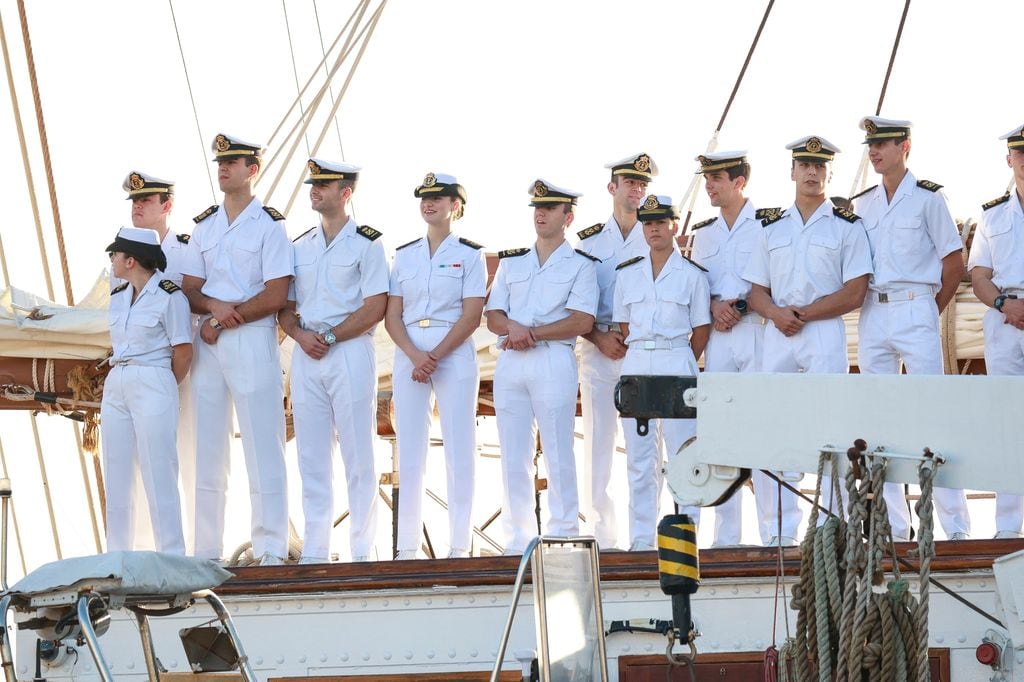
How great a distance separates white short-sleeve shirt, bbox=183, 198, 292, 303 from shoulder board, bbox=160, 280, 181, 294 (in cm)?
19

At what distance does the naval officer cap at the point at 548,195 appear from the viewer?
846 centimetres

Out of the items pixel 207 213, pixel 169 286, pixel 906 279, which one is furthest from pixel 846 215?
pixel 169 286

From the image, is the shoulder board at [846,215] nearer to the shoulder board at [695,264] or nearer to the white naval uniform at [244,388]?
the shoulder board at [695,264]

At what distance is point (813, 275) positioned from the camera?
7.94m

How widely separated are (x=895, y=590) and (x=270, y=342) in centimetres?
416

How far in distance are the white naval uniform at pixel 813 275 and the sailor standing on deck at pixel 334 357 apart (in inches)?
75.9

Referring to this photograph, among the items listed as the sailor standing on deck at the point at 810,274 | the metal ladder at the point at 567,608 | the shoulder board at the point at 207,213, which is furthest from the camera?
the shoulder board at the point at 207,213

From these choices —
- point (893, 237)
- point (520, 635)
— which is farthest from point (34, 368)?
point (893, 237)

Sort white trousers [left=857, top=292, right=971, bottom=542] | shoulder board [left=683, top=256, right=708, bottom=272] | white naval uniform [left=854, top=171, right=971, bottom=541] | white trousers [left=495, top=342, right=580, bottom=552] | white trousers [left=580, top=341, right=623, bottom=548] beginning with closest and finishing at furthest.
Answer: white trousers [left=857, top=292, right=971, bottom=542]
white naval uniform [left=854, top=171, right=971, bottom=541]
white trousers [left=495, top=342, right=580, bottom=552]
white trousers [left=580, top=341, right=623, bottom=548]
shoulder board [left=683, top=256, right=708, bottom=272]

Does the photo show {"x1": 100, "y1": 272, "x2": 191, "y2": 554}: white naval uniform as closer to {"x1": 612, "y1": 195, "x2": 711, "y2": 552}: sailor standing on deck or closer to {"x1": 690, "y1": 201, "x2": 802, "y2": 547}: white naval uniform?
{"x1": 612, "y1": 195, "x2": 711, "y2": 552}: sailor standing on deck

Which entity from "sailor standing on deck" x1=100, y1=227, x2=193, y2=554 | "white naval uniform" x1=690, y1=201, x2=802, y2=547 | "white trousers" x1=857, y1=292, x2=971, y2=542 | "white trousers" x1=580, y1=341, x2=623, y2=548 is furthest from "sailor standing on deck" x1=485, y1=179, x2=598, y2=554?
"sailor standing on deck" x1=100, y1=227, x2=193, y2=554

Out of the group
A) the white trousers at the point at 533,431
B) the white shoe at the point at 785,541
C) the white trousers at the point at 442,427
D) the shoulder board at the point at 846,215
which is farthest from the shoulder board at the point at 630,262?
the white shoe at the point at 785,541

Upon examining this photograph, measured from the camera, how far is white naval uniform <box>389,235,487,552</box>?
313 inches

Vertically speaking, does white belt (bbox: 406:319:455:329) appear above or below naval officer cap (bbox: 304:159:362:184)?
below
